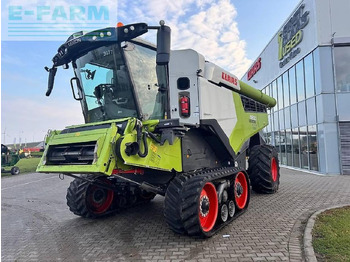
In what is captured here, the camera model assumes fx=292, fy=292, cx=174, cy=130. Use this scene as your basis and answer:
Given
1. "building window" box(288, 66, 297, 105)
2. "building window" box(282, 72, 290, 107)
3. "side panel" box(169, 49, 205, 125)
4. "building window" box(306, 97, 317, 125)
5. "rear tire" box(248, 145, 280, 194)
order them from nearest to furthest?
"side panel" box(169, 49, 205, 125) < "rear tire" box(248, 145, 280, 194) < "building window" box(306, 97, 317, 125) < "building window" box(288, 66, 297, 105) < "building window" box(282, 72, 290, 107)

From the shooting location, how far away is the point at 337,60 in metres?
12.9

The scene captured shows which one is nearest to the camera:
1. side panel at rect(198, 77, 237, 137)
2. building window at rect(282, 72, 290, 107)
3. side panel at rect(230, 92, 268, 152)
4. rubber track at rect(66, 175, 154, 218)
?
side panel at rect(198, 77, 237, 137)

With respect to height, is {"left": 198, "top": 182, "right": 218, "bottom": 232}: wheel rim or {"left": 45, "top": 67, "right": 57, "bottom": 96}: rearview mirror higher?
{"left": 45, "top": 67, "right": 57, "bottom": 96}: rearview mirror

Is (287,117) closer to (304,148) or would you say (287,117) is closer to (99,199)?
(304,148)

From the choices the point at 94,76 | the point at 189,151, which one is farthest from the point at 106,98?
the point at 189,151

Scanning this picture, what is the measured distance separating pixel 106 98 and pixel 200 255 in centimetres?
310

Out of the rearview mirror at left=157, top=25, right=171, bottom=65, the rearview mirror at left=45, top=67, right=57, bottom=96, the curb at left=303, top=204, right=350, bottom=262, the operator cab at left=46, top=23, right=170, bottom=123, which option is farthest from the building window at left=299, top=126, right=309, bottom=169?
the rearview mirror at left=45, top=67, right=57, bottom=96

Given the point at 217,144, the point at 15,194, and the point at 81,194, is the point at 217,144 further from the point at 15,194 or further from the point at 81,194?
the point at 15,194

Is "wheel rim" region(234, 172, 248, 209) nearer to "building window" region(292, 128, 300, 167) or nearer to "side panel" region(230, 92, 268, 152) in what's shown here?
"side panel" region(230, 92, 268, 152)

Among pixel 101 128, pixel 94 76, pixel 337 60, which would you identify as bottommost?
pixel 101 128

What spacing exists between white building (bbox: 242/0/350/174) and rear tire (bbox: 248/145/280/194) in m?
5.87

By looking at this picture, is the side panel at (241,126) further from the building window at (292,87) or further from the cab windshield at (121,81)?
the building window at (292,87)

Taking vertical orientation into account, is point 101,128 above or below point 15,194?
above

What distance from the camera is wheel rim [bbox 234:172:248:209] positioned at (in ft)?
20.2
